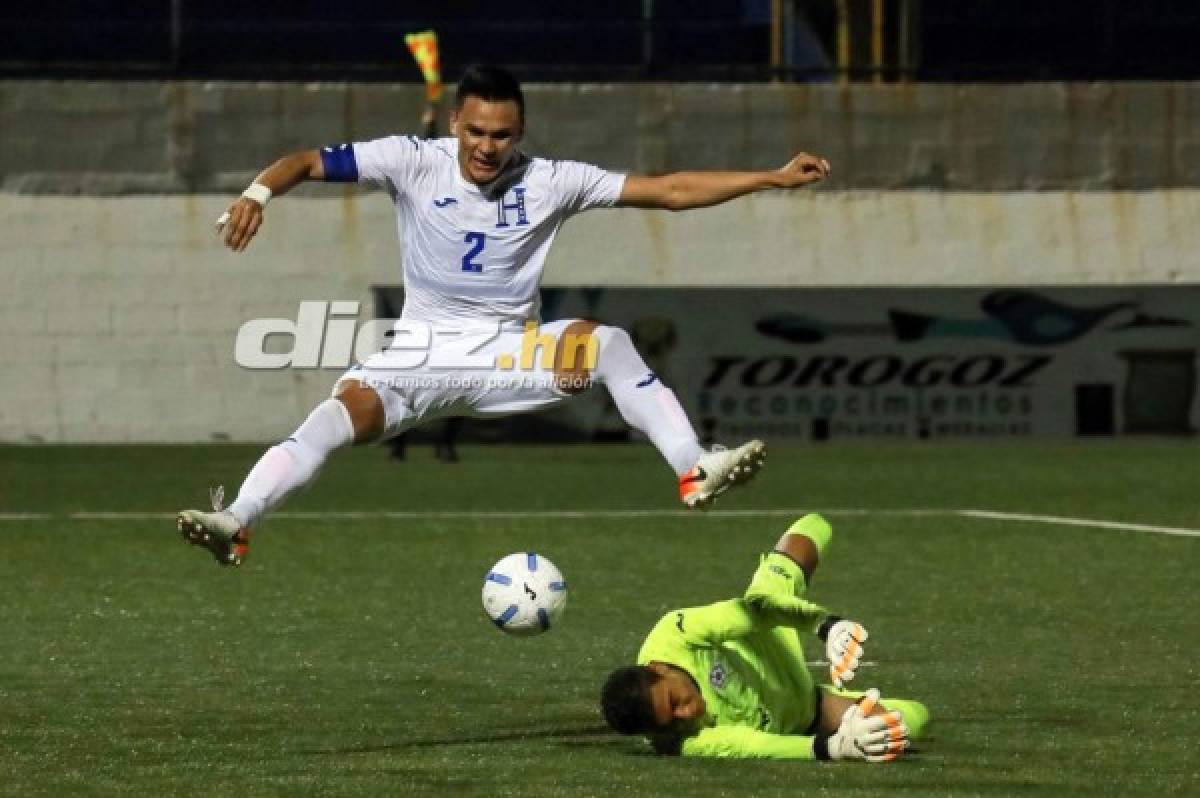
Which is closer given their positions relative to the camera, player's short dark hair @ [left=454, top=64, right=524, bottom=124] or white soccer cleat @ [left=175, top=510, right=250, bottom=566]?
white soccer cleat @ [left=175, top=510, right=250, bottom=566]

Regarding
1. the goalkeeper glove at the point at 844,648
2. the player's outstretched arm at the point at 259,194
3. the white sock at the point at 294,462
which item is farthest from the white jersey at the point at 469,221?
the goalkeeper glove at the point at 844,648

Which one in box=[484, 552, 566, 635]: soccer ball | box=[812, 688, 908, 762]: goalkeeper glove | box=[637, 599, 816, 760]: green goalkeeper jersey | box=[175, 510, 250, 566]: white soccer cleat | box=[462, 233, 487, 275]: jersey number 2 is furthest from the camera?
box=[462, 233, 487, 275]: jersey number 2

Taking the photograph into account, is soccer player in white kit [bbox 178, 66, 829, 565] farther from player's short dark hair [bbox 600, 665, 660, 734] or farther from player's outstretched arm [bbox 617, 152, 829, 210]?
player's short dark hair [bbox 600, 665, 660, 734]

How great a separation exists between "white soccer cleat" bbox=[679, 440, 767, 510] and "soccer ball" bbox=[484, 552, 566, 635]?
2.10 feet

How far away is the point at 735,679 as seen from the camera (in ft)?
29.0

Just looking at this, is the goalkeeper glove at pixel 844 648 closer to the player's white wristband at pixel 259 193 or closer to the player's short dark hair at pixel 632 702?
the player's short dark hair at pixel 632 702

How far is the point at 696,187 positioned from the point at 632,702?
2.48 metres

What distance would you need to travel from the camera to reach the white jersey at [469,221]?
1013cm

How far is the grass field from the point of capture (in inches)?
337

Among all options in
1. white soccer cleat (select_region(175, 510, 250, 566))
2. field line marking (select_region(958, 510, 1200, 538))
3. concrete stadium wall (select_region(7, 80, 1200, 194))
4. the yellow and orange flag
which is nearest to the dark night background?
concrete stadium wall (select_region(7, 80, 1200, 194))

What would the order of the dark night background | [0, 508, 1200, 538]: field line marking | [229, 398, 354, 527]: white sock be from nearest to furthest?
1. [229, 398, 354, 527]: white sock
2. [0, 508, 1200, 538]: field line marking
3. the dark night background

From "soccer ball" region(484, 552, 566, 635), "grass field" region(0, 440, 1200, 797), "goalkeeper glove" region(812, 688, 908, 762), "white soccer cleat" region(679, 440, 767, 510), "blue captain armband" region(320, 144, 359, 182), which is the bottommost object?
"grass field" region(0, 440, 1200, 797)

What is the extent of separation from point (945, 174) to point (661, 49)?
3.55m

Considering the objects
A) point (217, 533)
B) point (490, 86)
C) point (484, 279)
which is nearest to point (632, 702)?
point (217, 533)
